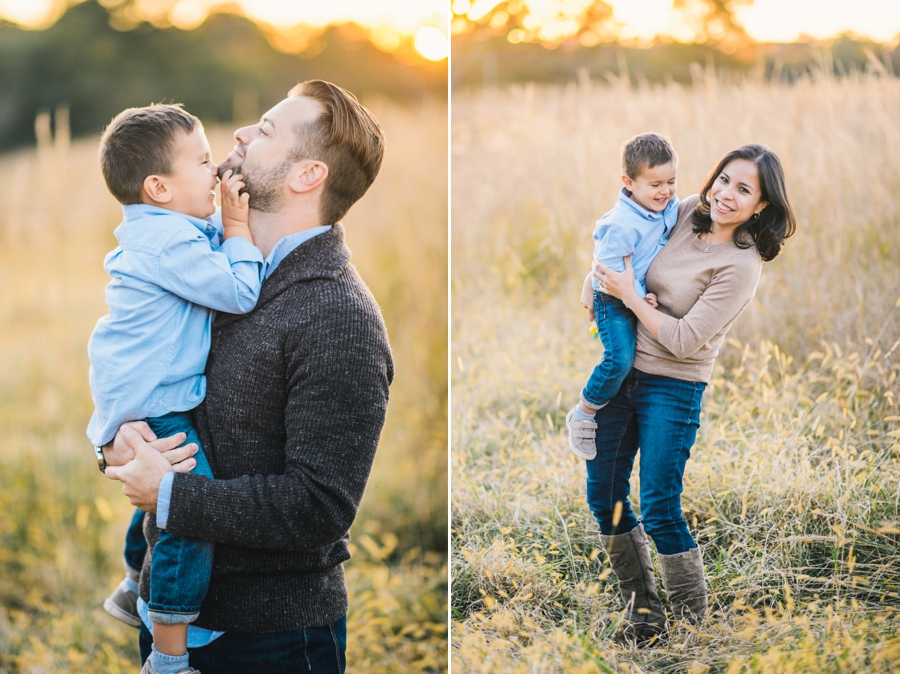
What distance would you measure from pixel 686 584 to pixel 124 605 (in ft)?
5.21

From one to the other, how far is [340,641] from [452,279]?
1594 millimetres

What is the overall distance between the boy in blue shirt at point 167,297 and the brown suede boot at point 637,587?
1192 millimetres

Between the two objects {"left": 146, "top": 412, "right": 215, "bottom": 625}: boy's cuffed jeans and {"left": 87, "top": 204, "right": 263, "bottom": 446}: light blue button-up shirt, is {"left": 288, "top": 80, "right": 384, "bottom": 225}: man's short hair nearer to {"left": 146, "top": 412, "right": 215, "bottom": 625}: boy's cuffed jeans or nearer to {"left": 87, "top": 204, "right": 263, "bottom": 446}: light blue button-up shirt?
{"left": 87, "top": 204, "right": 263, "bottom": 446}: light blue button-up shirt

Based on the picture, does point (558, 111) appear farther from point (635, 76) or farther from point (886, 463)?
point (886, 463)

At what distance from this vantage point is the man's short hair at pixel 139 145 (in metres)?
1.70

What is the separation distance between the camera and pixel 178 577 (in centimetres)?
157

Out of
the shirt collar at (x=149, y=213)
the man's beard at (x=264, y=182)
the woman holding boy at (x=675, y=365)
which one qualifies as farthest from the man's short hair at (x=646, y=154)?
the shirt collar at (x=149, y=213)

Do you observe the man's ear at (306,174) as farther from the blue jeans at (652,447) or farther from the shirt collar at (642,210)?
the blue jeans at (652,447)

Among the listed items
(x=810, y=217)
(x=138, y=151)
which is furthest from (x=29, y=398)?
(x=810, y=217)

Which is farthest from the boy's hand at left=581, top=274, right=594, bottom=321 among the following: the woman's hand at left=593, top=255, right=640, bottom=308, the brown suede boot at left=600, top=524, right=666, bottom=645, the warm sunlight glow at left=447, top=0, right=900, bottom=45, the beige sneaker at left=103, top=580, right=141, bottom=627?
the beige sneaker at left=103, top=580, right=141, bottom=627

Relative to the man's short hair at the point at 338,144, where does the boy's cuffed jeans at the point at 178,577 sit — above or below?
below

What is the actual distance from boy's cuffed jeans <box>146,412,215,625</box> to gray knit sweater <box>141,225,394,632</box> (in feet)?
0.13

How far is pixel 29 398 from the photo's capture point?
13.5 ft

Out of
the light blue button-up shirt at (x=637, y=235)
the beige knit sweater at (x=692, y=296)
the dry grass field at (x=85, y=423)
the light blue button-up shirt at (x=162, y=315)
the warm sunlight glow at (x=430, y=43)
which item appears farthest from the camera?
the warm sunlight glow at (x=430, y=43)
